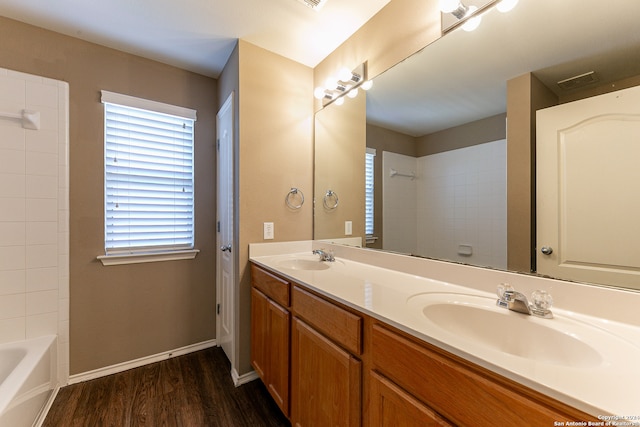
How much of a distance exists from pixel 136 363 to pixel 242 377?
93cm

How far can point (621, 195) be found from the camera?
812 millimetres

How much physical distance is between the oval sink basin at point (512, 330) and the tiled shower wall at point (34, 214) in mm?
2311

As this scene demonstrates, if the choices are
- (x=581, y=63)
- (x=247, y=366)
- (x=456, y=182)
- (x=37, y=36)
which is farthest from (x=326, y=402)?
(x=37, y=36)

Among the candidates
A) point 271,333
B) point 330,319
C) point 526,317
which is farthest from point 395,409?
point 271,333

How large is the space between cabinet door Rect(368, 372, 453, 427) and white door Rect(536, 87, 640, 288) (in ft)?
2.24

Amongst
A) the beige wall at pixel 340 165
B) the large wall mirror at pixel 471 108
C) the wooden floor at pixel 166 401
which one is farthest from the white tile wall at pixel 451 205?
the wooden floor at pixel 166 401

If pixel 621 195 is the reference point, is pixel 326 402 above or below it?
below

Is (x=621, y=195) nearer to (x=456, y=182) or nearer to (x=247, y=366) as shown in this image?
(x=456, y=182)

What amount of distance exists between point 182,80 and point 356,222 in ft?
6.33

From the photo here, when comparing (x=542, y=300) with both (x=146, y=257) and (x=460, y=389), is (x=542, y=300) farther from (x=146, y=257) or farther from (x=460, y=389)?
(x=146, y=257)

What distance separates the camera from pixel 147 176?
6.92ft

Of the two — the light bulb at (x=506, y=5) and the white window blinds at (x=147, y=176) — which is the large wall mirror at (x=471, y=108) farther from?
the white window blinds at (x=147, y=176)

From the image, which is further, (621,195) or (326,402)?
(326,402)

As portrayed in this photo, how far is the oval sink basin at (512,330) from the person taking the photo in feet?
2.35
